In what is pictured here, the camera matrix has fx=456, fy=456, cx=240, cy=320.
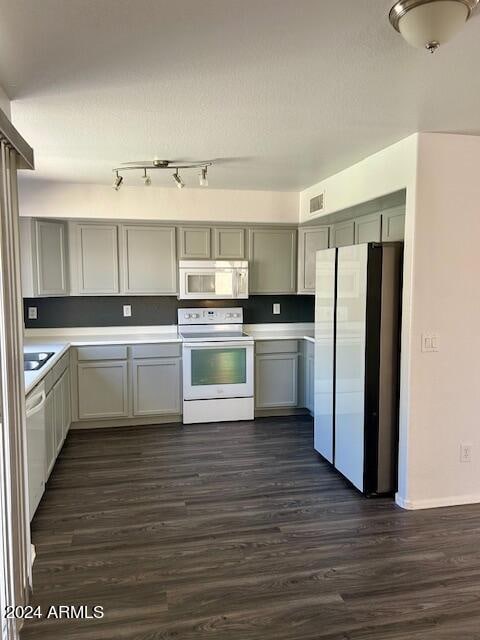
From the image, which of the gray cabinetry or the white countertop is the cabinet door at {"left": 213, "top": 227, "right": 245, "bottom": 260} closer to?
the white countertop

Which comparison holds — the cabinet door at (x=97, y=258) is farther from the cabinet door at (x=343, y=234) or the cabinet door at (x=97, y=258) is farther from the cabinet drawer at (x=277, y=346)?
the cabinet door at (x=343, y=234)

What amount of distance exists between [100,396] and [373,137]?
11.1 feet

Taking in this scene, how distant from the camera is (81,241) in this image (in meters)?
4.66

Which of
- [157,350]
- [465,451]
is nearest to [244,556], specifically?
[465,451]

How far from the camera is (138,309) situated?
16.7 feet

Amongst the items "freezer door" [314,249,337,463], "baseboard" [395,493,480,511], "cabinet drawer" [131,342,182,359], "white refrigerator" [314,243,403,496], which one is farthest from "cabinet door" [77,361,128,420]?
"baseboard" [395,493,480,511]

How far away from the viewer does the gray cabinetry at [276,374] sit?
4887mm

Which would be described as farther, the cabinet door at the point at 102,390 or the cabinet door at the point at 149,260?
the cabinet door at the point at 149,260

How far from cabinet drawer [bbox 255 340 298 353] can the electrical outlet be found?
2.15m

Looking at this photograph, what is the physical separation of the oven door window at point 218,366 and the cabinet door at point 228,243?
1.02m

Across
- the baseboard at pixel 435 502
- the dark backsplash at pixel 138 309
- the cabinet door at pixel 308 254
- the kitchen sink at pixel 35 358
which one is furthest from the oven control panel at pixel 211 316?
the baseboard at pixel 435 502

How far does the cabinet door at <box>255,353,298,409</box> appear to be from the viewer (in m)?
4.89

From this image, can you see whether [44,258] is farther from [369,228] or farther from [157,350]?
[369,228]

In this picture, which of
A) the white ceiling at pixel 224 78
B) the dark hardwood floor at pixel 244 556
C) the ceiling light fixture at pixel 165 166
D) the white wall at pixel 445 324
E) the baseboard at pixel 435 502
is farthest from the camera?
the ceiling light fixture at pixel 165 166
